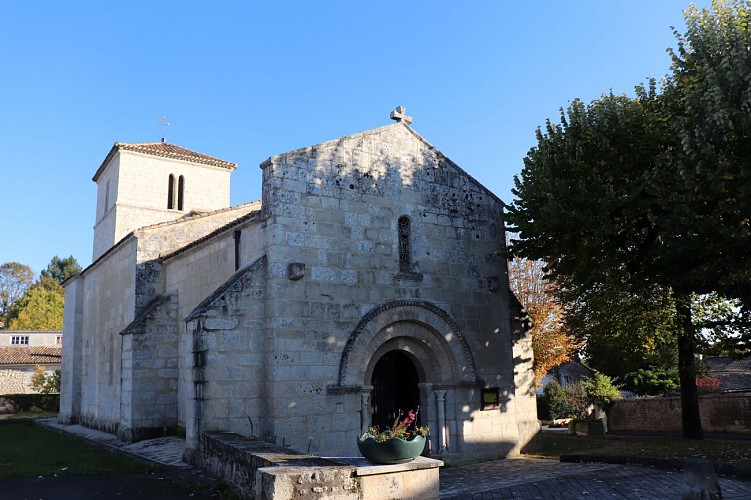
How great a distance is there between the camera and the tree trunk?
16578 millimetres

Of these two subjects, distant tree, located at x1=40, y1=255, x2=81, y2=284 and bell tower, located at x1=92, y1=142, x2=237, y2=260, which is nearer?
bell tower, located at x1=92, y1=142, x2=237, y2=260

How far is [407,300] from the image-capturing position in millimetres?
13711

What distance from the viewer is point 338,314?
1281 cm

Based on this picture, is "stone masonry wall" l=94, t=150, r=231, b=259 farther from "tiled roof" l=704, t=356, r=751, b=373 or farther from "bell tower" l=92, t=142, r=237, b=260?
"tiled roof" l=704, t=356, r=751, b=373

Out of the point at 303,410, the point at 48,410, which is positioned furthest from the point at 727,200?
the point at 48,410

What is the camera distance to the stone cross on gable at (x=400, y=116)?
14883 millimetres

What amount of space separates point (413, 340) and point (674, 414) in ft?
45.4

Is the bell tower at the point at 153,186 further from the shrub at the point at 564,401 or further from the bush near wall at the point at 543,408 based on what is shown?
the shrub at the point at 564,401

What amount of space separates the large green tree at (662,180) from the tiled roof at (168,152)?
18.0 m

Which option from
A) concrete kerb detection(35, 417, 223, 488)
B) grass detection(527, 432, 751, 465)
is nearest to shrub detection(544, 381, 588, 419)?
grass detection(527, 432, 751, 465)

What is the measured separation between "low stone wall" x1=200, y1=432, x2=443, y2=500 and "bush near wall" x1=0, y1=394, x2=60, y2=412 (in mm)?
33402

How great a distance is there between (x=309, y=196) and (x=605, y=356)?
25.1m

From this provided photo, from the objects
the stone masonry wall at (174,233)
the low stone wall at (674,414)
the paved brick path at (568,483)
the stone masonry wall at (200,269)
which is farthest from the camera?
the low stone wall at (674,414)

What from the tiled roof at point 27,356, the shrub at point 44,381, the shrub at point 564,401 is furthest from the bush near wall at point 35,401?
the shrub at point 564,401
